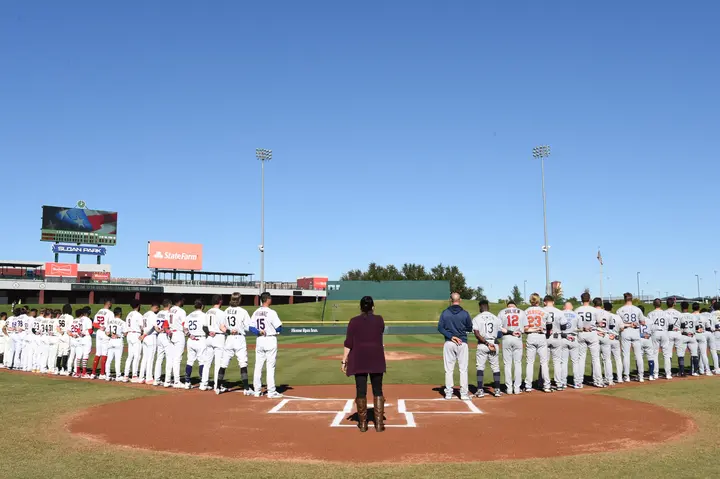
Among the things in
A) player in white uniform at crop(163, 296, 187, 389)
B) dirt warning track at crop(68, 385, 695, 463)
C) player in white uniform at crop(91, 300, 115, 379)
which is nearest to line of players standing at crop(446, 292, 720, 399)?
dirt warning track at crop(68, 385, 695, 463)

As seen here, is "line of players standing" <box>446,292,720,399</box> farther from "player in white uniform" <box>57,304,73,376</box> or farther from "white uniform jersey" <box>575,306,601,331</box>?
"player in white uniform" <box>57,304,73,376</box>

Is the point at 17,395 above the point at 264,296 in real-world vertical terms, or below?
below

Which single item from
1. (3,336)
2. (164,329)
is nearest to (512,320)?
(164,329)

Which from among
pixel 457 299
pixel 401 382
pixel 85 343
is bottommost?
pixel 401 382

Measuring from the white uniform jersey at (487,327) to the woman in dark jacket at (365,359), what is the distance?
3.87 metres

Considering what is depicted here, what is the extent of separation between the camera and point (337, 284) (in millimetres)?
61719

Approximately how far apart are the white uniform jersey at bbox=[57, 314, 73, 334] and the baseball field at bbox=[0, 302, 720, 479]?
2534mm

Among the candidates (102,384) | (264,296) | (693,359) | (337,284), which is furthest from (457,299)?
(337,284)

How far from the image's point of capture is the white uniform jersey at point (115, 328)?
14.3 m

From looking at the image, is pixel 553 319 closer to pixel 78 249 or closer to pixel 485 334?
A: pixel 485 334

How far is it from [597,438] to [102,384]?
12048 mm

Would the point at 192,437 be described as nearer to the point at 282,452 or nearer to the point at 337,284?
the point at 282,452

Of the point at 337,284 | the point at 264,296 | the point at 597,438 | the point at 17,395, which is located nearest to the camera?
the point at 597,438

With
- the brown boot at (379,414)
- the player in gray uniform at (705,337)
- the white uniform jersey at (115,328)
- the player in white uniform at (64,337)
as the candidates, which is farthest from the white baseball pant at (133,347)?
the player in gray uniform at (705,337)
